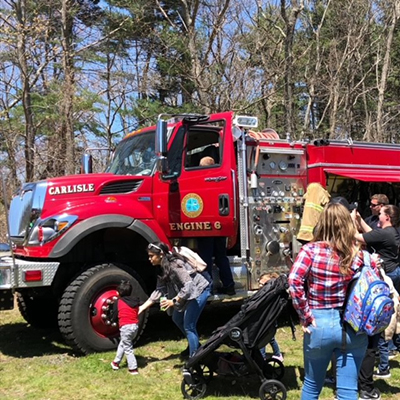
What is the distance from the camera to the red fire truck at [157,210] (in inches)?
224

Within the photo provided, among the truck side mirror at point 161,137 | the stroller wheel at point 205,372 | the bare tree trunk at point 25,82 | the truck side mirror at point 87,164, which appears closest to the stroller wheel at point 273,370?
the stroller wheel at point 205,372

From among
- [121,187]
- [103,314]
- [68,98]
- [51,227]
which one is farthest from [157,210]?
[68,98]

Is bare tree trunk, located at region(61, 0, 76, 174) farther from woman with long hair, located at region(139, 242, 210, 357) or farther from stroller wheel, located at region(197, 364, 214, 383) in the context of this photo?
stroller wheel, located at region(197, 364, 214, 383)

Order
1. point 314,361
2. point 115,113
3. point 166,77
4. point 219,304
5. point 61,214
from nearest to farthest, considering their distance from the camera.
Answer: point 314,361 < point 61,214 < point 219,304 < point 166,77 < point 115,113

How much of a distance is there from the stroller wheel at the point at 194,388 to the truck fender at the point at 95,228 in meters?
2.02

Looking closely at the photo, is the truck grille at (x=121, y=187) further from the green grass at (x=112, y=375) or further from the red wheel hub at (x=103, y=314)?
the green grass at (x=112, y=375)

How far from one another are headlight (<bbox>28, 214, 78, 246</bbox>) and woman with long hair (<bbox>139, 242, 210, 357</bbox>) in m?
1.26

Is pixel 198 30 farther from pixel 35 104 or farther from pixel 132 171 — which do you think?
pixel 132 171

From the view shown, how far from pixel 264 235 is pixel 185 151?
1.53 m

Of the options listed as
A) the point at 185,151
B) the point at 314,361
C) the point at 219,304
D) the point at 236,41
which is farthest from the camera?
the point at 236,41

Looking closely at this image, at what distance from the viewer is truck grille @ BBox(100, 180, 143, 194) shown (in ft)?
20.2

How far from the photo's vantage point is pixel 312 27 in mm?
20344

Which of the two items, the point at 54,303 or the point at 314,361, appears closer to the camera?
the point at 314,361

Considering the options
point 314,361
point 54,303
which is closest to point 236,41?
point 54,303
